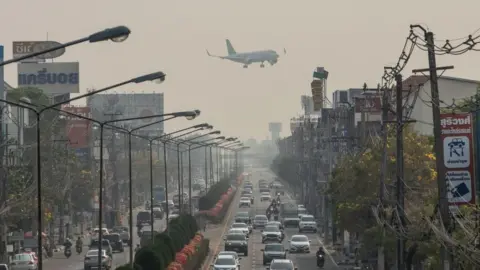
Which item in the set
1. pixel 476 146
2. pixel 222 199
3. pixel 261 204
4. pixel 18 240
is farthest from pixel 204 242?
pixel 261 204

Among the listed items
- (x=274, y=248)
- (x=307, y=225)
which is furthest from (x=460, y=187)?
(x=307, y=225)

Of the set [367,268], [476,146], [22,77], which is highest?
[22,77]

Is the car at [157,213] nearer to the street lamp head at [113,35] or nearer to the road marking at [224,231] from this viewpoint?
the road marking at [224,231]

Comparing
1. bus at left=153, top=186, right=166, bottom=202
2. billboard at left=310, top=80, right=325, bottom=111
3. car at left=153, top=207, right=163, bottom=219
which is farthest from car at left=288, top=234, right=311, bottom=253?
bus at left=153, top=186, right=166, bottom=202

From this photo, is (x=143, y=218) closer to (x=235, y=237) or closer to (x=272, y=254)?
(x=235, y=237)

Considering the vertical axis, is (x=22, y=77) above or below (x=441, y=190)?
above

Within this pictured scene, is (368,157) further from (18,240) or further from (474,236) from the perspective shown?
(474,236)

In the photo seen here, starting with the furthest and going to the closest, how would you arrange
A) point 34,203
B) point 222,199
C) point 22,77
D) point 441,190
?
point 222,199 < point 22,77 < point 34,203 < point 441,190
